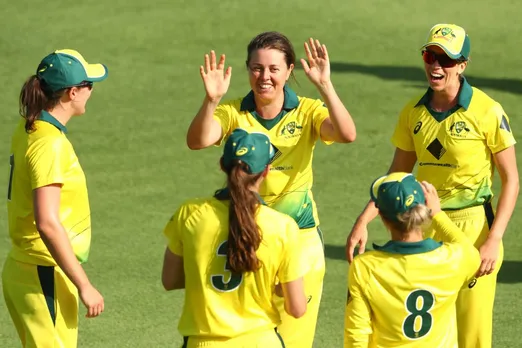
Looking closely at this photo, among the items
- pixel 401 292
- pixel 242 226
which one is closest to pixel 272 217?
pixel 242 226

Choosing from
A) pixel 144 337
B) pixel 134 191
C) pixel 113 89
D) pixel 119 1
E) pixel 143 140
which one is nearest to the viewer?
pixel 144 337

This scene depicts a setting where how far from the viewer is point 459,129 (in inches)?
235

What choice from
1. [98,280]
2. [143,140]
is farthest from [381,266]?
[143,140]

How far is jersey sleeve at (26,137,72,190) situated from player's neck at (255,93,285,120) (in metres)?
1.21

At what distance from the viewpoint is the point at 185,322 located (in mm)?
4797

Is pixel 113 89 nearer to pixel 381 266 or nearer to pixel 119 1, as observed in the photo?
pixel 119 1

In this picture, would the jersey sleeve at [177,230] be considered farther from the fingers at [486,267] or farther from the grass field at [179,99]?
the grass field at [179,99]

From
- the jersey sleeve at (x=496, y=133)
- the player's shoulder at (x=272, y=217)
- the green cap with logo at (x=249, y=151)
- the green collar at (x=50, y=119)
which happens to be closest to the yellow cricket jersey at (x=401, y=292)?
the player's shoulder at (x=272, y=217)

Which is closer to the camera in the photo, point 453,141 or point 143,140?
point 453,141

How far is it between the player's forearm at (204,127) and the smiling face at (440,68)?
121 centimetres

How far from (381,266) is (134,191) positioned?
629 centimetres

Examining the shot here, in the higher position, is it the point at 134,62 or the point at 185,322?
the point at 134,62

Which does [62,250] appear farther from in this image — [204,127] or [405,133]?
[405,133]

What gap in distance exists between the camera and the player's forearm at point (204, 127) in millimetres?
5707
